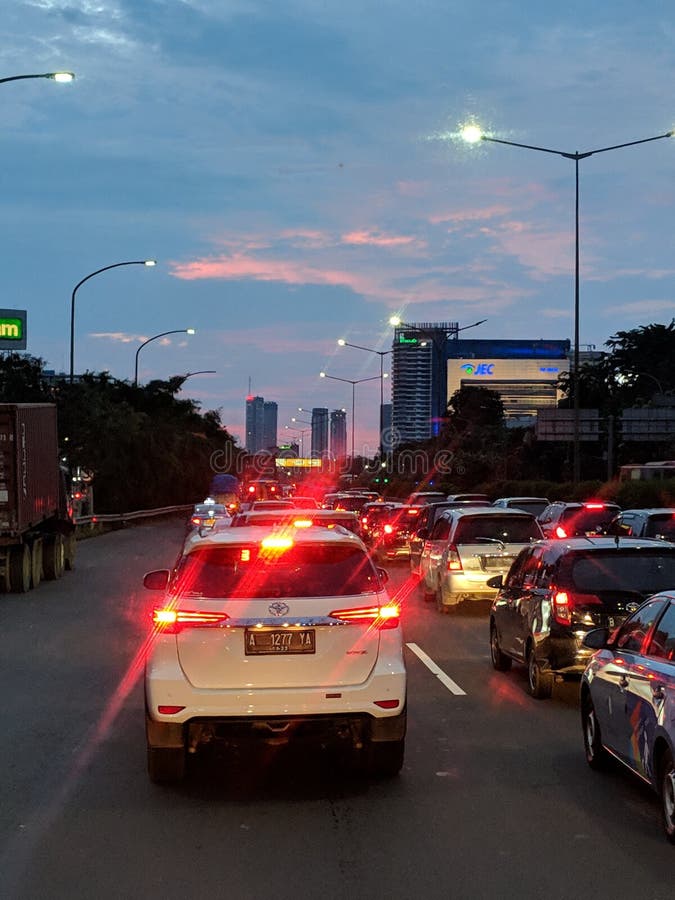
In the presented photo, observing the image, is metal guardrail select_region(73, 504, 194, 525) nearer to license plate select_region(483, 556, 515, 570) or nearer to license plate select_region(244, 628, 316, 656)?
license plate select_region(483, 556, 515, 570)

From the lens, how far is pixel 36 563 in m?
25.9

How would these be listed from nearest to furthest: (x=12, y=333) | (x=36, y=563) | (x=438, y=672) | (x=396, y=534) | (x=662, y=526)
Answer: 1. (x=438, y=672)
2. (x=662, y=526)
3. (x=36, y=563)
4. (x=396, y=534)
5. (x=12, y=333)

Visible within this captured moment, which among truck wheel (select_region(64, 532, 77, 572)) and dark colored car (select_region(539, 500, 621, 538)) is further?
truck wheel (select_region(64, 532, 77, 572))

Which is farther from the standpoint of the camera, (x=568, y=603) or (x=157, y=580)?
(x=568, y=603)

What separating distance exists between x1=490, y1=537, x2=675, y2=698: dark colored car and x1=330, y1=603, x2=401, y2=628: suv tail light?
3.48m

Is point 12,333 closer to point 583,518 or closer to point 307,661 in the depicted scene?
point 583,518

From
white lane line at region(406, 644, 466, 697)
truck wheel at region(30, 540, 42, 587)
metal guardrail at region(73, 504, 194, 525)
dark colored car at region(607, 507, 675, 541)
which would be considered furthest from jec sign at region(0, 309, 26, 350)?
white lane line at region(406, 644, 466, 697)

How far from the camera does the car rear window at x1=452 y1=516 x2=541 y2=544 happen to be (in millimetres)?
19641

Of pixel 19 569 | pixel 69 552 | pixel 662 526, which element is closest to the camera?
pixel 662 526

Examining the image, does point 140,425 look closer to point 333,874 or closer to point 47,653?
point 47,653

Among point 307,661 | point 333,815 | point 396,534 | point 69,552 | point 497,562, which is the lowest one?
point 69,552

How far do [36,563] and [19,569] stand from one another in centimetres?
153

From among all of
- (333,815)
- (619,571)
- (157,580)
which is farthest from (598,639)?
(157,580)

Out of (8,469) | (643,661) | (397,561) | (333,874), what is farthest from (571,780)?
(397,561)
